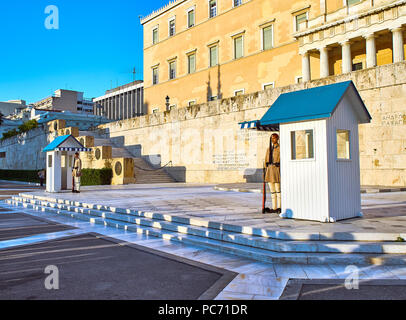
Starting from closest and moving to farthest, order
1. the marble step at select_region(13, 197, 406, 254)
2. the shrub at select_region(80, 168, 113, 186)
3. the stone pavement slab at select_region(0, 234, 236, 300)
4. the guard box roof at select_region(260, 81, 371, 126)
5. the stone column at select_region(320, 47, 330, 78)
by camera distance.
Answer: the stone pavement slab at select_region(0, 234, 236, 300)
the marble step at select_region(13, 197, 406, 254)
the guard box roof at select_region(260, 81, 371, 126)
the shrub at select_region(80, 168, 113, 186)
the stone column at select_region(320, 47, 330, 78)

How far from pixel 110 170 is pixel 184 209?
16415mm

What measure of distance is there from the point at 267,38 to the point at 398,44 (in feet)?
39.7

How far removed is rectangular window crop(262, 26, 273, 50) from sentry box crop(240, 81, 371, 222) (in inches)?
1002

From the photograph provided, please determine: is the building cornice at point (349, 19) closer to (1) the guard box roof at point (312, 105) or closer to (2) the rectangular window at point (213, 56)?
(2) the rectangular window at point (213, 56)

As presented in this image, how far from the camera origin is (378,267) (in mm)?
5242

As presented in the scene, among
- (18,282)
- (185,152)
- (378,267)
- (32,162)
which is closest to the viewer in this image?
(18,282)

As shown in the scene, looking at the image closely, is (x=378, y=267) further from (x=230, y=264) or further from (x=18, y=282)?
(x=18, y=282)

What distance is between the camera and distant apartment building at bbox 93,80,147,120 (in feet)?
310

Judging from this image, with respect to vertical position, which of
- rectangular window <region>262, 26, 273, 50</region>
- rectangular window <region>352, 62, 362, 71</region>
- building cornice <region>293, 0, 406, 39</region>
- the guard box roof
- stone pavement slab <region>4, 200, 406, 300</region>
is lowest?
stone pavement slab <region>4, 200, 406, 300</region>

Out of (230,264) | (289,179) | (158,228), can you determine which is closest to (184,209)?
(158,228)

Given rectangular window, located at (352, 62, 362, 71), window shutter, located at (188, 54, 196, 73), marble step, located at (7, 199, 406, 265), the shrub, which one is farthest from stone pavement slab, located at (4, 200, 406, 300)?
window shutter, located at (188, 54, 196, 73)

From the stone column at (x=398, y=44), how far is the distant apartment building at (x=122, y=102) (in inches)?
2870

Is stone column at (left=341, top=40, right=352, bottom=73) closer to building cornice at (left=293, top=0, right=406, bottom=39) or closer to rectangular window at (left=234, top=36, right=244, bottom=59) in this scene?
building cornice at (left=293, top=0, right=406, bottom=39)

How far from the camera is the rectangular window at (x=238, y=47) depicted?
114 ft
